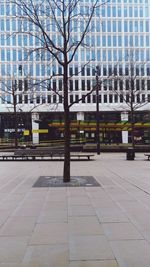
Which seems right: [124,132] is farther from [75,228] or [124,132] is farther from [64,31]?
[75,228]

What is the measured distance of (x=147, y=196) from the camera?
11305 millimetres

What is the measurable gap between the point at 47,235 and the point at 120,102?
79.1 m

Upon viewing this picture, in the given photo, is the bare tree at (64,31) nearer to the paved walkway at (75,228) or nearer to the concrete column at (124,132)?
the paved walkway at (75,228)

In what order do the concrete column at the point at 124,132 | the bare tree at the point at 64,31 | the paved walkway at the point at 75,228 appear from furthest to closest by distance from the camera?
1. the concrete column at the point at 124,132
2. the bare tree at the point at 64,31
3. the paved walkway at the point at 75,228

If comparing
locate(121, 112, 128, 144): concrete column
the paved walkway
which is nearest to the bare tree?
the paved walkway

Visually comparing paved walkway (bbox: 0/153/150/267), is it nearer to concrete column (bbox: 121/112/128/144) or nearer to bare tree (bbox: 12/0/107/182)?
bare tree (bbox: 12/0/107/182)

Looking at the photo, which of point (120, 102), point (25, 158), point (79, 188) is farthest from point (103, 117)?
point (79, 188)

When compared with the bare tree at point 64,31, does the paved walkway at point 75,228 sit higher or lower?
lower

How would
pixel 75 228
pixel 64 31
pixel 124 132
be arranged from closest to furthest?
pixel 75 228 < pixel 64 31 < pixel 124 132

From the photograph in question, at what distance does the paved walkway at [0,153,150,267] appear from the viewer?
5492 mm

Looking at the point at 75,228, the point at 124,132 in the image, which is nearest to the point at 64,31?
the point at 75,228

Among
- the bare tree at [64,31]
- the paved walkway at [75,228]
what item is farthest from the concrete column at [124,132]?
the paved walkway at [75,228]

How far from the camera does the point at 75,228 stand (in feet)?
24.0

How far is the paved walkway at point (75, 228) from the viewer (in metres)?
5.49
